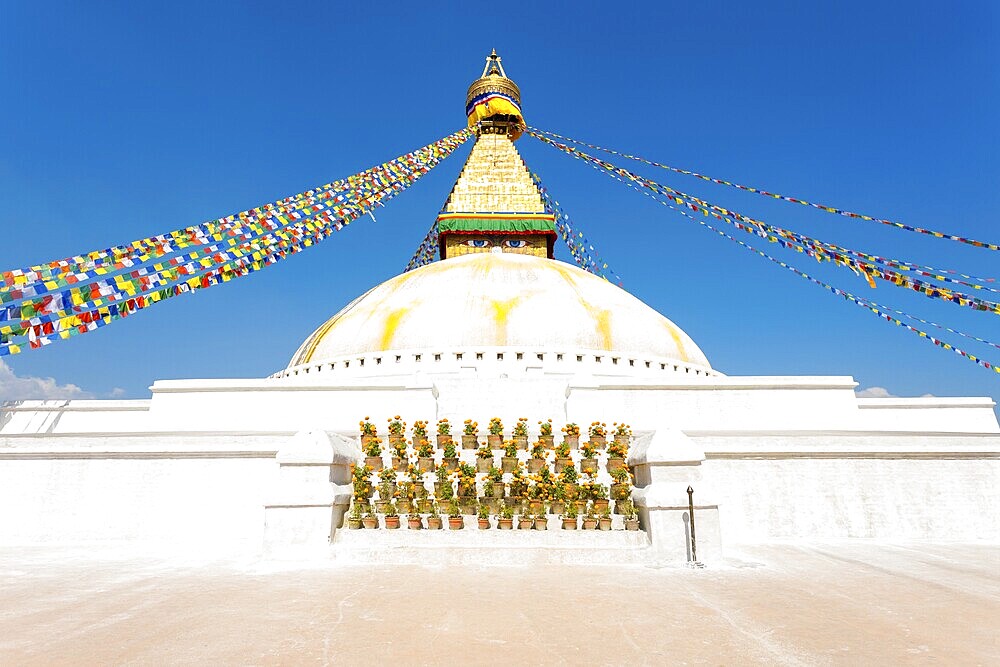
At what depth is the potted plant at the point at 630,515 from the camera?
775 cm

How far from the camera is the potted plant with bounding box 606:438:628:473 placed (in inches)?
381

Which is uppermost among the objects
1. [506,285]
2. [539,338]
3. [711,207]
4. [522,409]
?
[711,207]

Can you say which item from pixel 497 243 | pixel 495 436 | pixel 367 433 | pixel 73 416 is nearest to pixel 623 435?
pixel 495 436

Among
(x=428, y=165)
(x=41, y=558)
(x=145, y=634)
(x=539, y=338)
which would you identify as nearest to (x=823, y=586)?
(x=145, y=634)

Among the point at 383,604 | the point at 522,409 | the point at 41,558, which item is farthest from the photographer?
the point at 522,409

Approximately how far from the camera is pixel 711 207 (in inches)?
618

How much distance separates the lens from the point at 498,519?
26.3 feet

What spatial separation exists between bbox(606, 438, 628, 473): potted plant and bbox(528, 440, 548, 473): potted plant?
3.44 ft

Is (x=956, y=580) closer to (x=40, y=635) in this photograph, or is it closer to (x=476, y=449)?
→ (x=476, y=449)

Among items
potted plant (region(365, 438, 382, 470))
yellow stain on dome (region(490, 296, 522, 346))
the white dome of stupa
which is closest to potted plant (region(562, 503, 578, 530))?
potted plant (region(365, 438, 382, 470))

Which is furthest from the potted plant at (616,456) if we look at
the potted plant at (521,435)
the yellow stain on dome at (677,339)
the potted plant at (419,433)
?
the yellow stain on dome at (677,339)

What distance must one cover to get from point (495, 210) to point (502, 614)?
65.7 feet

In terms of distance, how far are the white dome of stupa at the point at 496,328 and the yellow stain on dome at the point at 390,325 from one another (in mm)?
27

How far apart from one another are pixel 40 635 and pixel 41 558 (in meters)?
4.69
